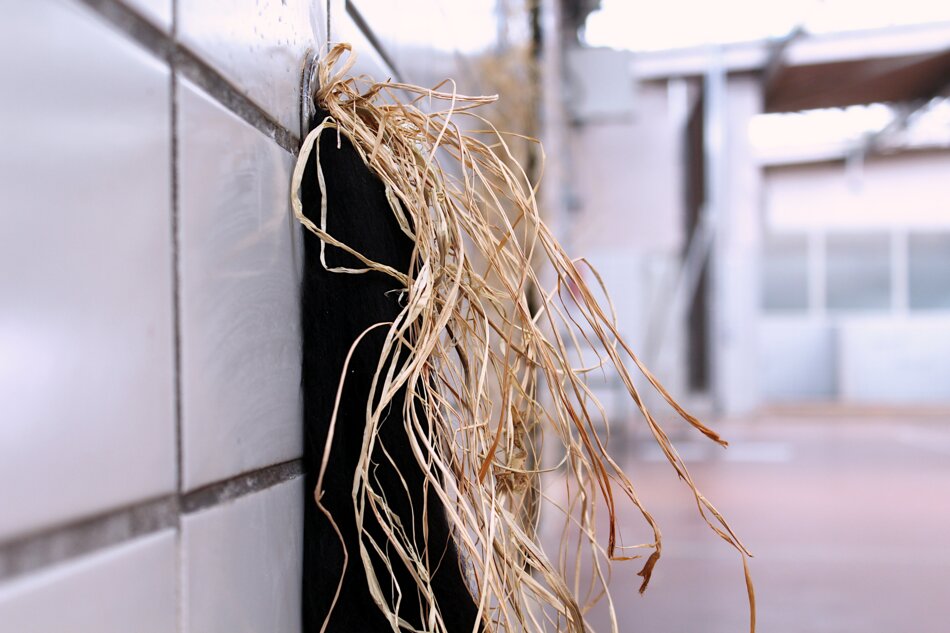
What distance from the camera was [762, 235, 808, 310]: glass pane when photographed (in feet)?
23.3

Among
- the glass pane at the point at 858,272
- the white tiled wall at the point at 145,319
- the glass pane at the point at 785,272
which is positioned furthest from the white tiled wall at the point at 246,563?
the glass pane at the point at 858,272

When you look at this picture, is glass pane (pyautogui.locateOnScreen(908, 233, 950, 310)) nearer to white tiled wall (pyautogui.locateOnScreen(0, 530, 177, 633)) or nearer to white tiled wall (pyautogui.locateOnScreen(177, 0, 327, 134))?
white tiled wall (pyautogui.locateOnScreen(177, 0, 327, 134))

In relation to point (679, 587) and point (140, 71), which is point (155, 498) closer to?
point (140, 71)

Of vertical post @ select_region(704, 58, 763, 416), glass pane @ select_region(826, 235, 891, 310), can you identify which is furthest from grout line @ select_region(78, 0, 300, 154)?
glass pane @ select_region(826, 235, 891, 310)

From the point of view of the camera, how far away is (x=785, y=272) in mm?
7109

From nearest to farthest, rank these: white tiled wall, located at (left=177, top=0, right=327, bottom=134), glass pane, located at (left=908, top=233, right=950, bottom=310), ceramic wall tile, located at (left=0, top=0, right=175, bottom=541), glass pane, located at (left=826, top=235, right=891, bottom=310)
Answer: ceramic wall tile, located at (left=0, top=0, right=175, bottom=541)
white tiled wall, located at (left=177, top=0, right=327, bottom=134)
glass pane, located at (left=908, top=233, right=950, bottom=310)
glass pane, located at (left=826, top=235, right=891, bottom=310)

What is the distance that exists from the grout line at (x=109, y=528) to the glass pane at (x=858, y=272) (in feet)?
24.4

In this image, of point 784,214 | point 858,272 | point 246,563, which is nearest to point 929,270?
point 858,272

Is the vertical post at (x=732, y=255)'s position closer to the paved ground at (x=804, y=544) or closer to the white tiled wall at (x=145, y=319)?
the paved ground at (x=804, y=544)

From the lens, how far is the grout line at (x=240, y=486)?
0.91ft

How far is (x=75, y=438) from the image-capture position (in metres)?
0.21

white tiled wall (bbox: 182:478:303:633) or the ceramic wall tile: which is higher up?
the ceramic wall tile

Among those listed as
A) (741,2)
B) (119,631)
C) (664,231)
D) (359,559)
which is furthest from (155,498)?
(664,231)

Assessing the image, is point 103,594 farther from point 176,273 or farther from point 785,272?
point 785,272
